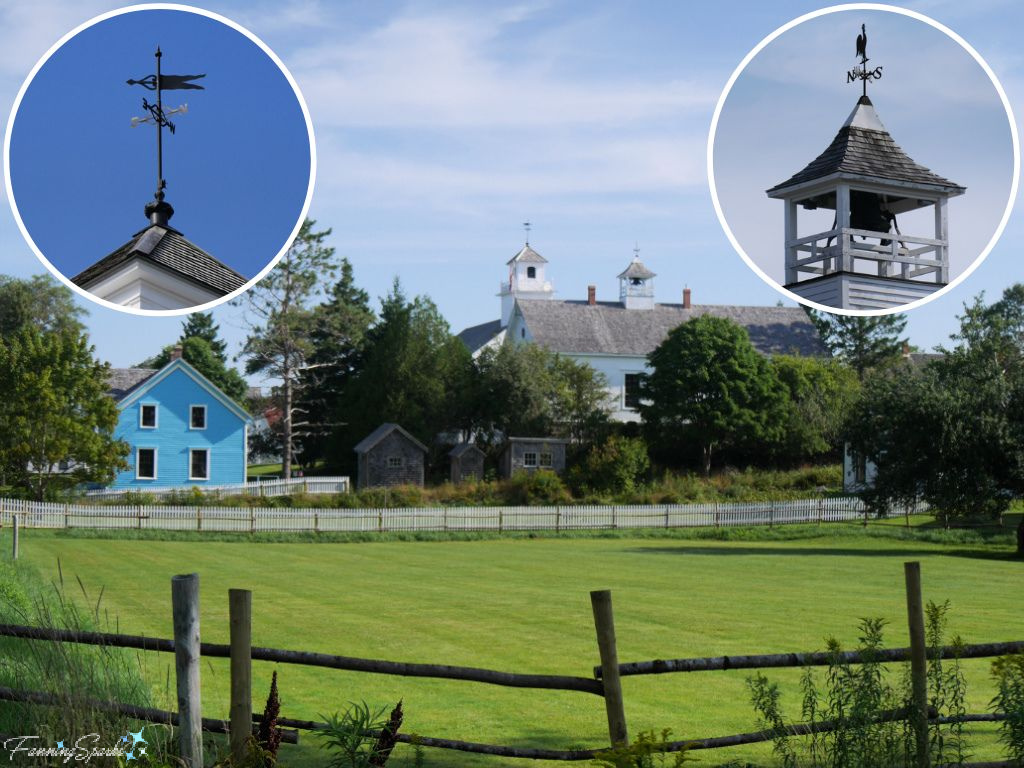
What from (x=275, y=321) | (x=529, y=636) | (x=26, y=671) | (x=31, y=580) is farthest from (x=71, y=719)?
(x=275, y=321)

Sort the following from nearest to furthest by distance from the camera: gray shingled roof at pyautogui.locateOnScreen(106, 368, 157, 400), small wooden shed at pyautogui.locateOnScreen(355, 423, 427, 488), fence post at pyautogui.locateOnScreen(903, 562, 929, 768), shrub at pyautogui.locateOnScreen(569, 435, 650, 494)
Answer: fence post at pyautogui.locateOnScreen(903, 562, 929, 768) → shrub at pyautogui.locateOnScreen(569, 435, 650, 494) → small wooden shed at pyautogui.locateOnScreen(355, 423, 427, 488) → gray shingled roof at pyautogui.locateOnScreen(106, 368, 157, 400)

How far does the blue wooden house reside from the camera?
59.9 metres

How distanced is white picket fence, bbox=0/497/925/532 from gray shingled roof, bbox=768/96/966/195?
3882 centimetres

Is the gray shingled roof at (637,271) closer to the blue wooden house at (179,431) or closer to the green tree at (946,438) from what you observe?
the blue wooden house at (179,431)

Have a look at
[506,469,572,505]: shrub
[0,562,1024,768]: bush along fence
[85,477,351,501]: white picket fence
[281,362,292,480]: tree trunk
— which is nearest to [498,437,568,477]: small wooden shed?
[506,469,572,505]: shrub

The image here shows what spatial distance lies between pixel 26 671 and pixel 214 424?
54199mm

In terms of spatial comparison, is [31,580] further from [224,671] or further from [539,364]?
[539,364]

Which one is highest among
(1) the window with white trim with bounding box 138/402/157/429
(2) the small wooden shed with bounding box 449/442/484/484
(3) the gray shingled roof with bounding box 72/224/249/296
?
(1) the window with white trim with bounding box 138/402/157/429

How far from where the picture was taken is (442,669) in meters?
7.84

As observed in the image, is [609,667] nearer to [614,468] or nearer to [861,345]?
[614,468]

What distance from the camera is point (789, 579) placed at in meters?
27.5

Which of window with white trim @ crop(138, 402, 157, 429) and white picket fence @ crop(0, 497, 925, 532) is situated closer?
white picket fence @ crop(0, 497, 925, 532)

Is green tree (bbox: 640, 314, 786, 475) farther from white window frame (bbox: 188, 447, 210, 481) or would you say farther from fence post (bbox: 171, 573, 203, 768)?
fence post (bbox: 171, 573, 203, 768)

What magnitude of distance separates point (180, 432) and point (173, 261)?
185ft
